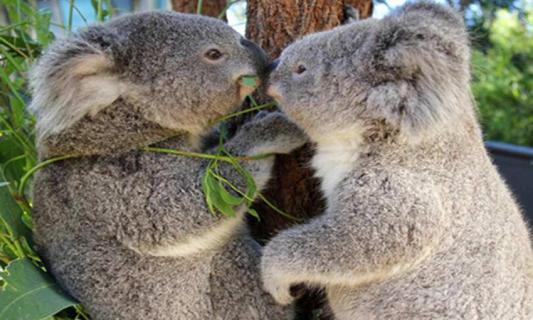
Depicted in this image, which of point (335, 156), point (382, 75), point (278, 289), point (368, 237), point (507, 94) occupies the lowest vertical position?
point (507, 94)

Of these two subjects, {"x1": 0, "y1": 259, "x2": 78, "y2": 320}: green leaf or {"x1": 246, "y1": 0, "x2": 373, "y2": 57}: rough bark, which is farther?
{"x1": 246, "y1": 0, "x2": 373, "y2": 57}: rough bark

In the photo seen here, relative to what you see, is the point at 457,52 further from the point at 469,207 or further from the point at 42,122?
the point at 42,122

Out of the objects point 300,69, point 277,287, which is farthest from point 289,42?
point 277,287

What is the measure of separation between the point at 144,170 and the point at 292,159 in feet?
2.09

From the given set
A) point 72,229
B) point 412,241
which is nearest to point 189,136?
point 72,229

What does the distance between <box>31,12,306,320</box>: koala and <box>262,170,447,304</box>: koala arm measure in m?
0.33

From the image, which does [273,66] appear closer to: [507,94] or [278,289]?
[278,289]

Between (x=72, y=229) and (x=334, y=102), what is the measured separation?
1.10m

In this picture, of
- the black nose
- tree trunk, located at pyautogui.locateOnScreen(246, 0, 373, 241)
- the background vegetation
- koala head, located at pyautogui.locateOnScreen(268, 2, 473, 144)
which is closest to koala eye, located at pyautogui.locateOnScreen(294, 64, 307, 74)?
koala head, located at pyautogui.locateOnScreen(268, 2, 473, 144)

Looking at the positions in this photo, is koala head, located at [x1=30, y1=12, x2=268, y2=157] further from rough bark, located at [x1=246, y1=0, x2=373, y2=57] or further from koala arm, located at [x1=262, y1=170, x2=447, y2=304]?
koala arm, located at [x1=262, y1=170, x2=447, y2=304]

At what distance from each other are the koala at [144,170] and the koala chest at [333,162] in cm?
13

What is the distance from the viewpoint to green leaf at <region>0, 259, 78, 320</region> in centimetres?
239

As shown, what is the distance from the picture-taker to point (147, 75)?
8.92 feet

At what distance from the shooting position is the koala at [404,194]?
2367mm
